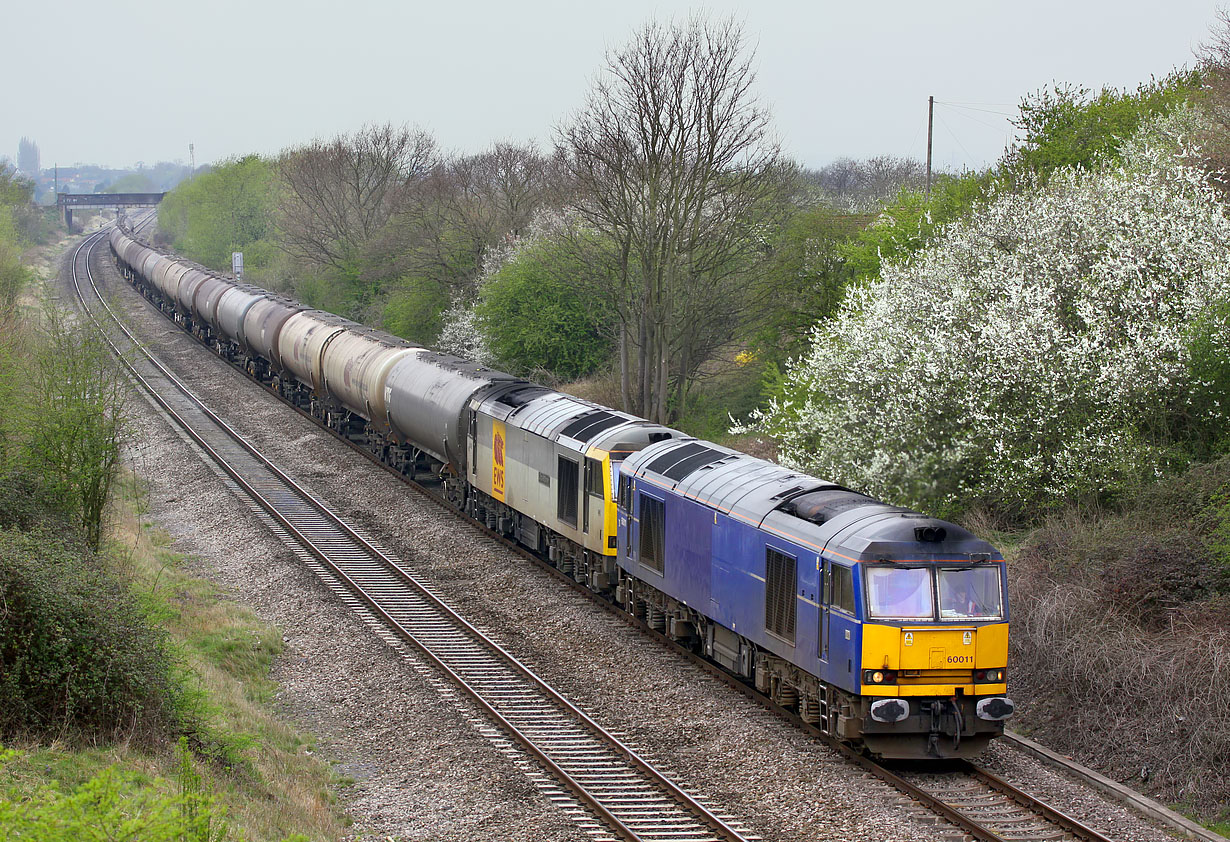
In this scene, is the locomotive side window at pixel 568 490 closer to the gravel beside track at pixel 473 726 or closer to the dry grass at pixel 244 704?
the gravel beside track at pixel 473 726

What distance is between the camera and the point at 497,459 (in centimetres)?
2523

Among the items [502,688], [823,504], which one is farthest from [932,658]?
[502,688]

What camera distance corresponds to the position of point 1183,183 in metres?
23.0

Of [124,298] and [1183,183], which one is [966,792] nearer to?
[1183,183]

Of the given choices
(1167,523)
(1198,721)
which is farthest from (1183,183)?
(1198,721)

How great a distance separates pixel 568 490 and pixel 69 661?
10230 mm

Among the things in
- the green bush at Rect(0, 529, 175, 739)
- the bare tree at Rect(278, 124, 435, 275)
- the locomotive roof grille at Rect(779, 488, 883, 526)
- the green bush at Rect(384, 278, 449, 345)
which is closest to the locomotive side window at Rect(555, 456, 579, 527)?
the locomotive roof grille at Rect(779, 488, 883, 526)

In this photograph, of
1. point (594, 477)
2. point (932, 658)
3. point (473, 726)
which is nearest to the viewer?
point (932, 658)

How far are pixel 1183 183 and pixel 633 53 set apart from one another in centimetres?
1661

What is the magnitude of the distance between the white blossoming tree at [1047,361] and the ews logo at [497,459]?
6.02 meters

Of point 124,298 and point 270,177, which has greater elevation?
point 270,177

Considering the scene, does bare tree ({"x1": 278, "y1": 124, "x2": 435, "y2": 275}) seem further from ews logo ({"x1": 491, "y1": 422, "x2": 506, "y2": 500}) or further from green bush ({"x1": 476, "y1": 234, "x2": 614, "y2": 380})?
ews logo ({"x1": 491, "y1": 422, "x2": 506, "y2": 500})

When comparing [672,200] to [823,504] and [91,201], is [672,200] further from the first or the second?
[91,201]

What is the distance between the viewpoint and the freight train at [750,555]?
43.9ft
